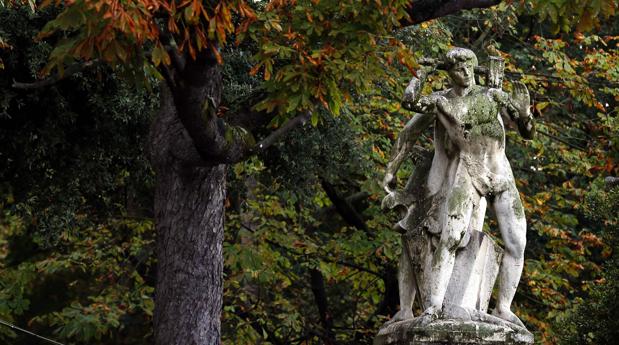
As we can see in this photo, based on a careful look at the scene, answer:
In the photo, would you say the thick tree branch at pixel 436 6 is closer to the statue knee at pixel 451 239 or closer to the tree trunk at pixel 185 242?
the tree trunk at pixel 185 242

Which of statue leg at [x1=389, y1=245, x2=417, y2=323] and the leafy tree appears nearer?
the leafy tree

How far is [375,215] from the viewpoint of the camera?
19719mm

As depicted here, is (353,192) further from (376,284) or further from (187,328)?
(187,328)

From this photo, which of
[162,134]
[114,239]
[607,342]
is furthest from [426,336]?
[114,239]

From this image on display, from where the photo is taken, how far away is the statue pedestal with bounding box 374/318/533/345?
31.8 ft

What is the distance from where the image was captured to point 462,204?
401 inches

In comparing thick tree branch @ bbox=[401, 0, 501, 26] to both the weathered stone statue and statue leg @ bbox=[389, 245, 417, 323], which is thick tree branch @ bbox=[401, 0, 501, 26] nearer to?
the weathered stone statue

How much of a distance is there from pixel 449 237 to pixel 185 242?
3.27 metres

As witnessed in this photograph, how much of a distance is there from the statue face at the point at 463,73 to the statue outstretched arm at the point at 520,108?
246 millimetres

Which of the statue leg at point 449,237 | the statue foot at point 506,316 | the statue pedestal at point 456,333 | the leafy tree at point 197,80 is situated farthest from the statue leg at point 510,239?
the leafy tree at point 197,80

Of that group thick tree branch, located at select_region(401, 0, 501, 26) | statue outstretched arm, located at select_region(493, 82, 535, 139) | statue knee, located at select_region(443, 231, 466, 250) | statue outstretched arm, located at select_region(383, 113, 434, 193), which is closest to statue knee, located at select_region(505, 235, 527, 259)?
statue knee, located at select_region(443, 231, 466, 250)

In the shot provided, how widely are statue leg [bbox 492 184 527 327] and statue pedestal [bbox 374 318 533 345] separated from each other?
0.50 m

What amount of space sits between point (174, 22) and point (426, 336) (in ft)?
9.73

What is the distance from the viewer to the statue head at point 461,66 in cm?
1045
